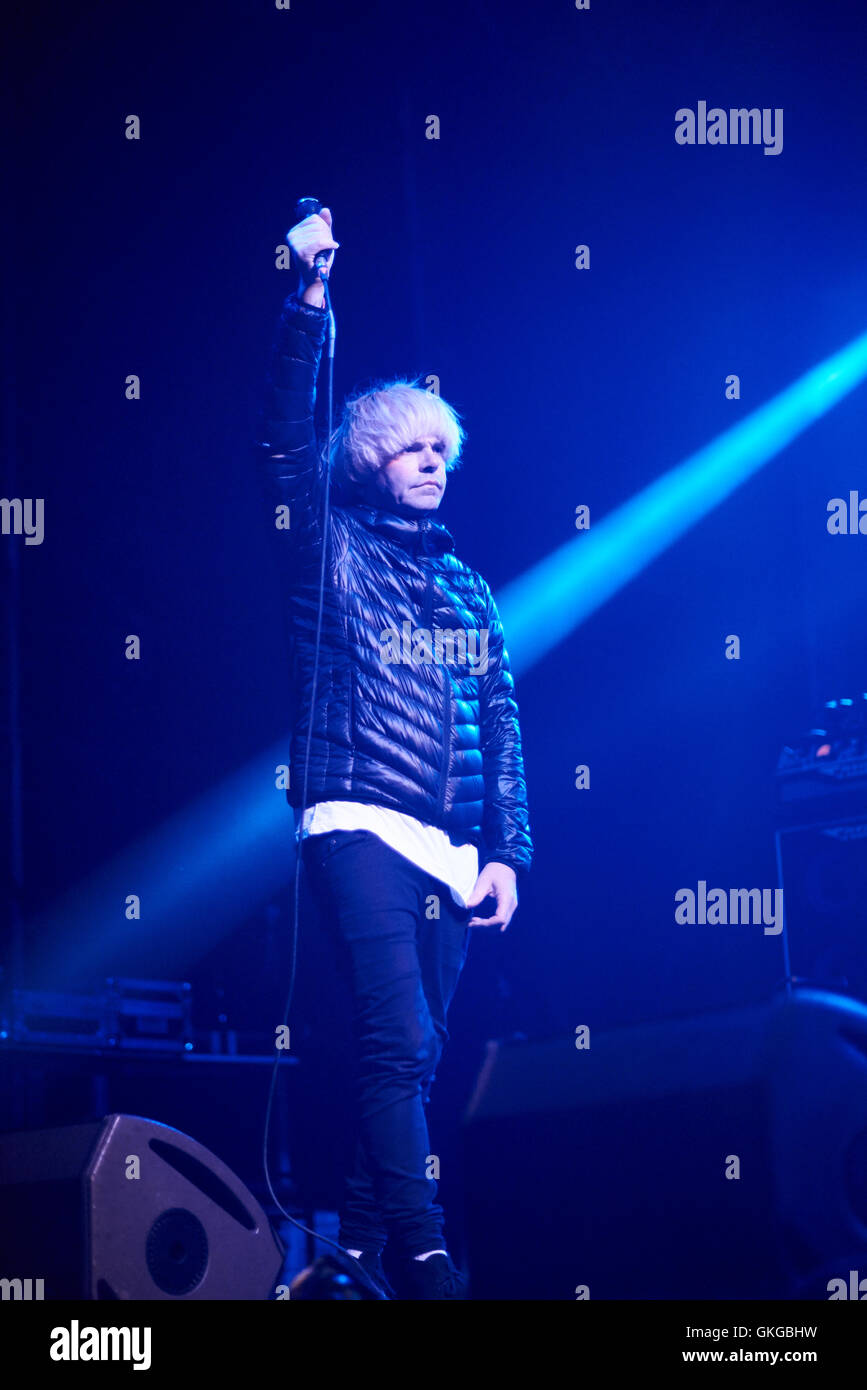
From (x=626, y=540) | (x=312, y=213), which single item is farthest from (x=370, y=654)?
(x=626, y=540)

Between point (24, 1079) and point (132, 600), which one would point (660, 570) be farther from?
point (24, 1079)

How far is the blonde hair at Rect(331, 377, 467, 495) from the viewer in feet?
9.79

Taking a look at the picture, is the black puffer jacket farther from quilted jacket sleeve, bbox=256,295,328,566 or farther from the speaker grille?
the speaker grille

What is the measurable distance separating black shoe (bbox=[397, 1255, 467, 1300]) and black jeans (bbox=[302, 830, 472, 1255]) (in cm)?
3

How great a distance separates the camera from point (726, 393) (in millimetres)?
4992

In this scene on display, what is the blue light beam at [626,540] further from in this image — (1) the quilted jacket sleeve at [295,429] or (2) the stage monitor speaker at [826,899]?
(1) the quilted jacket sleeve at [295,429]

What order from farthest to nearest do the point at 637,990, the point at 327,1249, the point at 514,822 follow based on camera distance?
the point at 637,990
the point at 327,1249
the point at 514,822

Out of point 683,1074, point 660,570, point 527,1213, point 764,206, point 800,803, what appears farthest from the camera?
point 764,206

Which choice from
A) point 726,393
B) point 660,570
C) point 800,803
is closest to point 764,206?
point 726,393

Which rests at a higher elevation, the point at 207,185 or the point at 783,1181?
the point at 207,185

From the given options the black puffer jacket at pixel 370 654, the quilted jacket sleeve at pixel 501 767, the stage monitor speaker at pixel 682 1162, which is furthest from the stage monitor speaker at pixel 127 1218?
the quilted jacket sleeve at pixel 501 767

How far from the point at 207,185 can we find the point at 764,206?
207 centimetres

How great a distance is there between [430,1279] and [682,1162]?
0.71 meters

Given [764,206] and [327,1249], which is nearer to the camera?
[327,1249]
